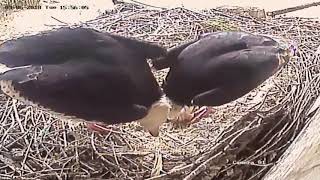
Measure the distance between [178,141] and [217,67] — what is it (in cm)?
19

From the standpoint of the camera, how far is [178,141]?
102 centimetres

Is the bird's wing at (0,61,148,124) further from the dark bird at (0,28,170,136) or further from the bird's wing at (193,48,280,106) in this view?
the bird's wing at (193,48,280,106)

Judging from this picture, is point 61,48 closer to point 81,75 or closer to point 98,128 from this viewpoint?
point 81,75

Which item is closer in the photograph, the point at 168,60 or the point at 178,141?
the point at 168,60

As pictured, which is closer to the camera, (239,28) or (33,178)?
(33,178)

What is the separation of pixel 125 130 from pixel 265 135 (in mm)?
216

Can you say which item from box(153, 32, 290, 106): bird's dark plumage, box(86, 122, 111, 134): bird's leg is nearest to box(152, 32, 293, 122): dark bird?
box(153, 32, 290, 106): bird's dark plumage

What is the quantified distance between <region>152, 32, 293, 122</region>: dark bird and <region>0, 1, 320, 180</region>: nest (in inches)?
1.5

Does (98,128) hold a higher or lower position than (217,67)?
lower

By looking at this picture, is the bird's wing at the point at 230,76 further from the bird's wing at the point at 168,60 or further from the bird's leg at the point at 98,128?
the bird's leg at the point at 98,128

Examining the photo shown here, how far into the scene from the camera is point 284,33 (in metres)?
1.29

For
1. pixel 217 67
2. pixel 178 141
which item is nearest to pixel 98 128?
pixel 178 141

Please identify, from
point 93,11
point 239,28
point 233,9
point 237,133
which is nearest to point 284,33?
point 239,28

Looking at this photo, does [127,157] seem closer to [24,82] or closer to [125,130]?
[125,130]
